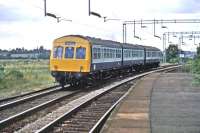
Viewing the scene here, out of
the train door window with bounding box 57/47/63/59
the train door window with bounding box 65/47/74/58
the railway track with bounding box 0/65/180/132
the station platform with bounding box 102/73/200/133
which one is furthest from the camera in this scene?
the train door window with bounding box 57/47/63/59

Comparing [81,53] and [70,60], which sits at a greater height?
[81,53]

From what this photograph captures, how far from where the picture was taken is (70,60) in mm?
28562

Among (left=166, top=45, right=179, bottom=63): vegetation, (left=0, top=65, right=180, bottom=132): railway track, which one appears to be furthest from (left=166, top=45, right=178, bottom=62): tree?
(left=0, top=65, right=180, bottom=132): railway track

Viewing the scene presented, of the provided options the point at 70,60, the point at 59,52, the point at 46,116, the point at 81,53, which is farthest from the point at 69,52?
the point at 46,116

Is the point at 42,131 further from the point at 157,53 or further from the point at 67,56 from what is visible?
the point at 157,53

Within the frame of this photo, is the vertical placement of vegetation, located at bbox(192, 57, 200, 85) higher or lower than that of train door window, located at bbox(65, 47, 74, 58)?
lower

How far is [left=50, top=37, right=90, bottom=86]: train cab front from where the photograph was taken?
92.9 feet

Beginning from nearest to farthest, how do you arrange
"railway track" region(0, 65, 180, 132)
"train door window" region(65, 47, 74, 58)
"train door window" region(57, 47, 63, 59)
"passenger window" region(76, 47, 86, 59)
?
"railway track" region(0, 65, 180, 132) → "passenger window" region(76, 47, 86, 59) → "train door window" region(65, 47, 74, 58) → "train door window" region(57, 47, 63, 59)

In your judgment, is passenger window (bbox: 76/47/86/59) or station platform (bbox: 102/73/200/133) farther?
passenger window (bbox: 76/47/86/59)

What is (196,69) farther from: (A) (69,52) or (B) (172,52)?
(B) (172,52)

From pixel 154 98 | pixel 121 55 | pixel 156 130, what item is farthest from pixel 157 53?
pixel 156 130

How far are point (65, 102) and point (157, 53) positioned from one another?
4648cm

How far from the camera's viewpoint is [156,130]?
1247cm

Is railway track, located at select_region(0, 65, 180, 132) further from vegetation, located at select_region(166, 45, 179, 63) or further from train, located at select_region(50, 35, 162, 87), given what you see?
vegetation, located at select_region(166, 45, 179, 63)
